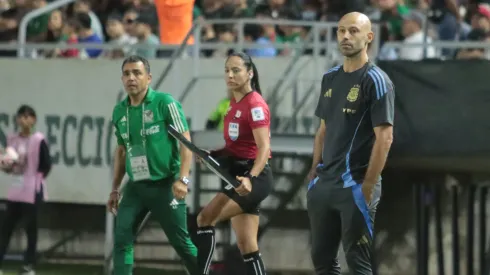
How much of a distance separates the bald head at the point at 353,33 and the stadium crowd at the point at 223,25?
4530 mm

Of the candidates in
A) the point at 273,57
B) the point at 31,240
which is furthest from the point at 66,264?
the point at 273,57

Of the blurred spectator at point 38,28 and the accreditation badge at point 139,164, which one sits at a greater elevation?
the blurred spectator at point 38,28

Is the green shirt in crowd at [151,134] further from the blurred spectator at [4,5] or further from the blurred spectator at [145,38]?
the blurred spectator at [4,5]

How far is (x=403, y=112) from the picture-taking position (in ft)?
39.0

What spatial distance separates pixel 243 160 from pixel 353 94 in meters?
1.95

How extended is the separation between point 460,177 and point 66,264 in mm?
5204

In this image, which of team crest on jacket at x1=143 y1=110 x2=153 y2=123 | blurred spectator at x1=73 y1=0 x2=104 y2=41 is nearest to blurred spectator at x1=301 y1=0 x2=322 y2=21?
blurred spectator at x1=73 y1=0 x2=104 y2=41

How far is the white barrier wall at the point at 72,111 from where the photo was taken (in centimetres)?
1495

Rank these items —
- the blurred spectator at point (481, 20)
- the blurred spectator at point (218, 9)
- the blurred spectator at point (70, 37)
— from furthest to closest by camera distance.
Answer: the blurred spectator at point (218, 9) → the blurred spectator at point (70, 37) → the blurred spectator at point (481, 20)

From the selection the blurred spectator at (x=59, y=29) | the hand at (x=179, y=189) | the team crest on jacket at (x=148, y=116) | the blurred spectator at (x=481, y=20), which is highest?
the blurred spectator at (x=59, y=29)

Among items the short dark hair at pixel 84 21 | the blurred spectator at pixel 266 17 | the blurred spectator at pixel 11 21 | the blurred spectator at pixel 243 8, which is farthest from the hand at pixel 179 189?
the blurred spectator at pixel 11 21

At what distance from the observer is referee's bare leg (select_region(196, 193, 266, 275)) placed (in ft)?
31.6

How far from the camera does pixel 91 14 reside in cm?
1742

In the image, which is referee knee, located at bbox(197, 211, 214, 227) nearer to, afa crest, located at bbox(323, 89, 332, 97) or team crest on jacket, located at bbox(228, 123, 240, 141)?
team crest on jacket, located at bbox(228, 123, 240, 141)
